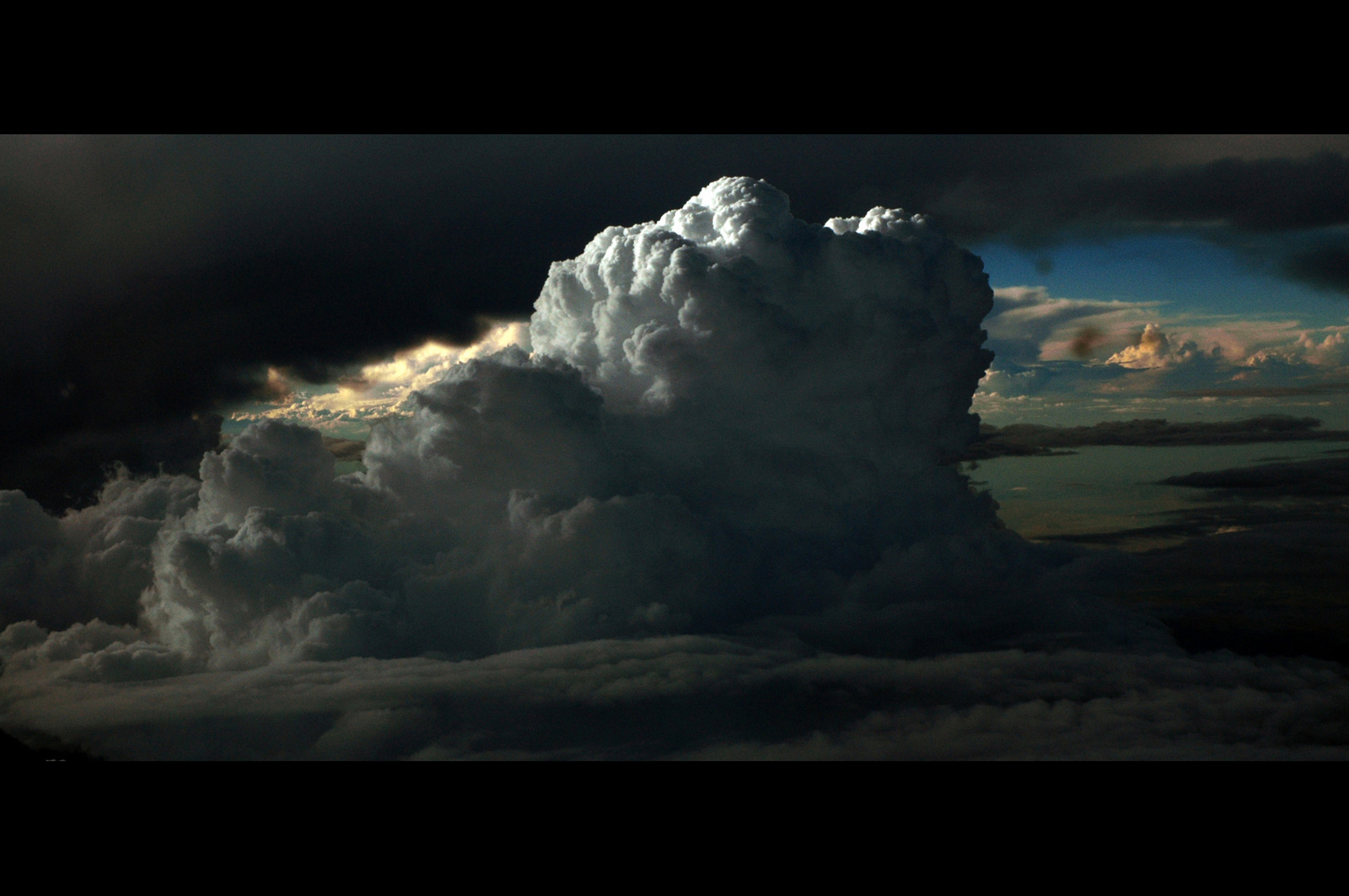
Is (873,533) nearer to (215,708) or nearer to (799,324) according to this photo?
(799,324)

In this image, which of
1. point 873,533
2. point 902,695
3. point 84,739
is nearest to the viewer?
point 84,739

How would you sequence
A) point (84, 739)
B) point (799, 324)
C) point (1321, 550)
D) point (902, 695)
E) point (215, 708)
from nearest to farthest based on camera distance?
point (84, 739), point (215, 708), point (902, 695), point (1321, 550), point (799, 324)

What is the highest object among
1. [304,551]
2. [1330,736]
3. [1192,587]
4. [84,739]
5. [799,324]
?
[799,324]

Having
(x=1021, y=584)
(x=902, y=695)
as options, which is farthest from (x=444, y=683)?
(x=1021, y=584)

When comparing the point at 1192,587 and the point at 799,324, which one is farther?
the point at 799,324

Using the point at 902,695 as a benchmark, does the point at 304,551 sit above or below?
above
